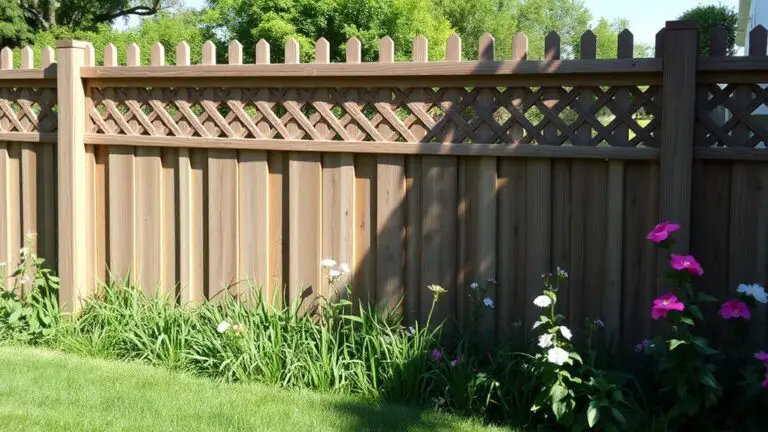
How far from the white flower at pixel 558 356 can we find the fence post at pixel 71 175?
11.1 feet

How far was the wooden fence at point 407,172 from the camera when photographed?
13.5 feet

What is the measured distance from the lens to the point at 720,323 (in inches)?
164

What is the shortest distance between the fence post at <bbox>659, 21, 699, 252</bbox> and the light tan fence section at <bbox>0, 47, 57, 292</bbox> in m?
4.02

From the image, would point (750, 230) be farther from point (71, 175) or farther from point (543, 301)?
point (71, 175)

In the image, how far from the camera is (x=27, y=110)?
6.04 meters

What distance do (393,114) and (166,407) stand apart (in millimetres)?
1966

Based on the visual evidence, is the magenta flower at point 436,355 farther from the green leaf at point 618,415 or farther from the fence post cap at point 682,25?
the fence post cap at point 682,25

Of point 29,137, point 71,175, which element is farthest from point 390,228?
point 29,137

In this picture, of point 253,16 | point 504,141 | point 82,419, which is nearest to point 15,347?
point 82,419

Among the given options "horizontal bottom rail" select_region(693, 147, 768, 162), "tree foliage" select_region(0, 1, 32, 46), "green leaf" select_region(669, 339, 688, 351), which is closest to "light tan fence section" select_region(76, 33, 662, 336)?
"horizontal bottom rail" select_region(693, 147, 768, 162)

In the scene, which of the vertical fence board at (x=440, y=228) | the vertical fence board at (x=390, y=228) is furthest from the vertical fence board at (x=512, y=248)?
the vertical fence board at (x=390, y=228)

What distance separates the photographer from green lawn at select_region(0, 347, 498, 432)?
4.01 meters

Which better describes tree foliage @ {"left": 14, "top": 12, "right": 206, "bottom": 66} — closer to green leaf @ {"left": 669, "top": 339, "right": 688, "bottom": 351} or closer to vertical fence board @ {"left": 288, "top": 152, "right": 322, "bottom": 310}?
vertical fence board @ {"left": 288, "top": 152, "right": 322, "bottom": 310}

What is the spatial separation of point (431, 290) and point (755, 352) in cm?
164
